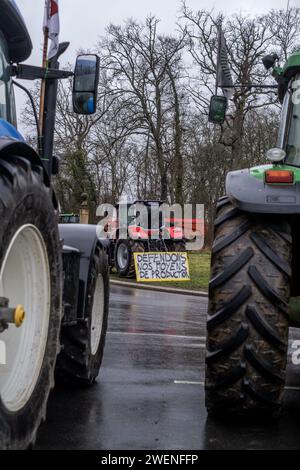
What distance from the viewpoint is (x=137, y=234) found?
19.9 m

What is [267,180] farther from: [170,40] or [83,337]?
[170,40]

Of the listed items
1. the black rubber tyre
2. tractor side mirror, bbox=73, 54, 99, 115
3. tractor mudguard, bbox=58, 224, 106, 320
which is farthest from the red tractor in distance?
tractor side mirror, bbox=73, 54, 99, 115

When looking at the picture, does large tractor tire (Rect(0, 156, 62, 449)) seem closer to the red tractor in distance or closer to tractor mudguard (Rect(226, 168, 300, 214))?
tractor mudguard (Rect(226, 168, 300, 214))

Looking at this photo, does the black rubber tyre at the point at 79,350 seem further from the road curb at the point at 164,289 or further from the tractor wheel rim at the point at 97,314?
the road curb at the point at 164,289

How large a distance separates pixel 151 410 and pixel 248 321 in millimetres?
1166

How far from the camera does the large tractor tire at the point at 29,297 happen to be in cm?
283

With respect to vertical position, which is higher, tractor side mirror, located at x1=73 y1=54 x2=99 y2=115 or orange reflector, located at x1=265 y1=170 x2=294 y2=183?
tractor side mirror, located at x1=73 y1=54 x2=99 y2=115

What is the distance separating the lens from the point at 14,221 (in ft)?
8.92

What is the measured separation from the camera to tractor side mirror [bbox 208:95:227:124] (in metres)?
5.80

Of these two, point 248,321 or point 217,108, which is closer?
point 248,321

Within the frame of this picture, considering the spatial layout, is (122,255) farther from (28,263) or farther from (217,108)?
(28,263)

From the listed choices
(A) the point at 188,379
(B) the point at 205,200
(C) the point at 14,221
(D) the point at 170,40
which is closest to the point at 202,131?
(B) the point at 205,200

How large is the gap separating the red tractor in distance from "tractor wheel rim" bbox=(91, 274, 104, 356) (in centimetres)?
1319

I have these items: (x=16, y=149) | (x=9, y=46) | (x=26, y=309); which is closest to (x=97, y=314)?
(x=9, y=46)
